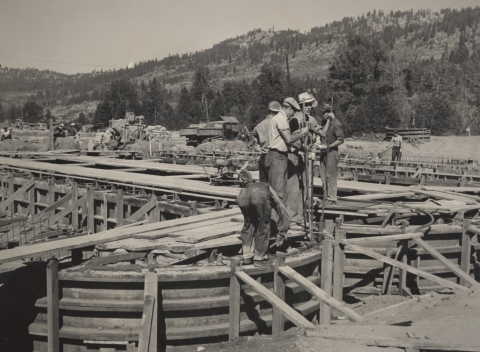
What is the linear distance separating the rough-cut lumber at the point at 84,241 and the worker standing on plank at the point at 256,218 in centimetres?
244

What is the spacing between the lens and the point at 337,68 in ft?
191

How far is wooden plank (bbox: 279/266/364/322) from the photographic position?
251 inches

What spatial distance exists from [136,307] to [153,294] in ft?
1.85

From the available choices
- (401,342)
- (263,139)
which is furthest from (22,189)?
(401,342)

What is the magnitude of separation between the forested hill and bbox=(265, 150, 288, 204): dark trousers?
4456 centimetres

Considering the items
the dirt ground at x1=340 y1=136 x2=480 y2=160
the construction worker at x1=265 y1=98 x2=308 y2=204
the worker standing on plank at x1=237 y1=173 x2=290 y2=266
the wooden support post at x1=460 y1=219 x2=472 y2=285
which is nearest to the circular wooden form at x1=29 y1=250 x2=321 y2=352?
the worker standing on plank at x1=237 y1=173 x2=290 y2=266

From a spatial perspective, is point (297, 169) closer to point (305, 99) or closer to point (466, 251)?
point (305, 99)

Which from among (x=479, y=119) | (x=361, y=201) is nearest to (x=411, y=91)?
(x=479, y=119)

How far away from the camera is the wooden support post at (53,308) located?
7.62 metres

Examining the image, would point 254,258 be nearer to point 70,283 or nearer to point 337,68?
point 70,283

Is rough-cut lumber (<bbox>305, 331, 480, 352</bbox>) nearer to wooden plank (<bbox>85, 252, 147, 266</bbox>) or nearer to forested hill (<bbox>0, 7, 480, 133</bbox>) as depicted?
wooden plank (<bbox>85, 252, 147, 266</bbox>)

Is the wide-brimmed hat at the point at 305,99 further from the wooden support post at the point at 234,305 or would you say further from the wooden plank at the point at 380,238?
the wooden support post at the point at 234,305

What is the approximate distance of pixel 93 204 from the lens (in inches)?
618

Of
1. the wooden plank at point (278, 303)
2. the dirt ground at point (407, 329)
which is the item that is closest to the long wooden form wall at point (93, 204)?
the wooden plank at point (278, 303)
